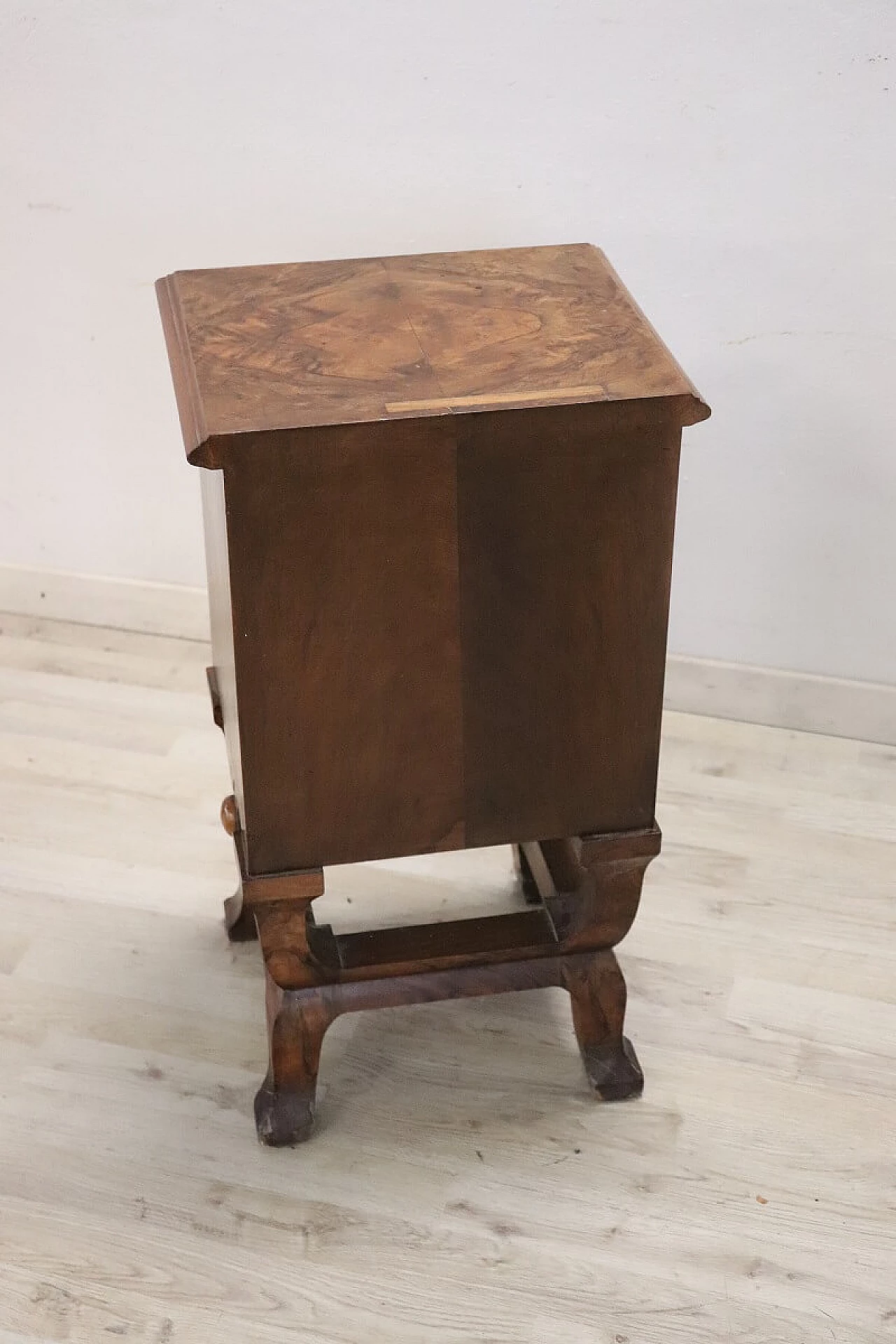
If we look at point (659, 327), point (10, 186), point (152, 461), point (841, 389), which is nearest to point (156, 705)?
point (152, 461)

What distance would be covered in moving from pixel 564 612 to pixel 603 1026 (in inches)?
18.3

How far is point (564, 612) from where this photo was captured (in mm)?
1086

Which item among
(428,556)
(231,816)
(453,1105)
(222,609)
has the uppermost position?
(428,556)

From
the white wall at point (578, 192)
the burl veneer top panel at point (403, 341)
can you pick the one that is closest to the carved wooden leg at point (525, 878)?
the white wall at point (578, 192)

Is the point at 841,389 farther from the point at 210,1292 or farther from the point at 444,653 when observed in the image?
the point at 210,1292

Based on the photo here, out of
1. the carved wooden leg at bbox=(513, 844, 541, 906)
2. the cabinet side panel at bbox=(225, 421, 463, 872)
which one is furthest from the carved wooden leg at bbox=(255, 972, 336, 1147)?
the carved wooden leg at bbox=(513, 844, 541, 906)

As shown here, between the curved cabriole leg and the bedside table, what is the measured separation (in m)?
0.07

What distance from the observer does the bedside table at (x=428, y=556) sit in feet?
3.28

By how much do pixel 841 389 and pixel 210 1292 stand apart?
115cm

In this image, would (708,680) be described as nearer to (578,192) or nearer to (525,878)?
(525,878)

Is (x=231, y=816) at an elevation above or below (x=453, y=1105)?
above

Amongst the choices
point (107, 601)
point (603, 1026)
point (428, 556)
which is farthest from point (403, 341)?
point (107, 601)

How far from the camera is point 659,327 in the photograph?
1.67 metres

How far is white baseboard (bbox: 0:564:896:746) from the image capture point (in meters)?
1.85
